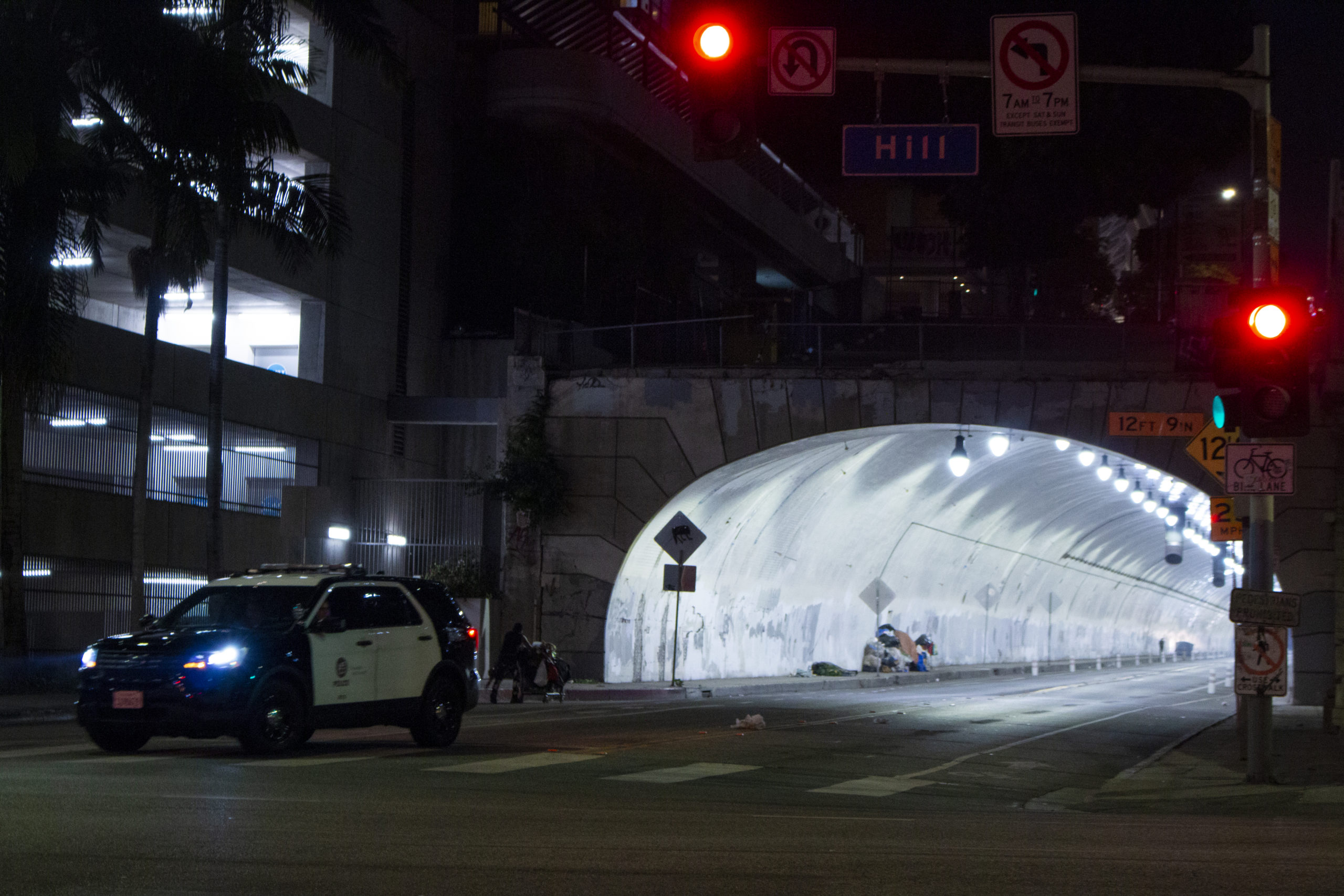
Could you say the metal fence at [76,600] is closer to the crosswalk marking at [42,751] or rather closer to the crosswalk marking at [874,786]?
the crosswalk marking at [42,751]

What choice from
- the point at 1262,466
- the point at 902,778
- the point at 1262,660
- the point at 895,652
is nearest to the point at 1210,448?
the point at 1262,466

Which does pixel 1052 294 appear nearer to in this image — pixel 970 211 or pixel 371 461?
pixel 970 211

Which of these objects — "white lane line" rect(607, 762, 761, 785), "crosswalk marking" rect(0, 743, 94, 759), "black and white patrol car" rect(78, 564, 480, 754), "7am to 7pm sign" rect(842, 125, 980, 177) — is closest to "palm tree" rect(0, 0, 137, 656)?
"black and white patrol car" rect(78, 564, 480, 754)

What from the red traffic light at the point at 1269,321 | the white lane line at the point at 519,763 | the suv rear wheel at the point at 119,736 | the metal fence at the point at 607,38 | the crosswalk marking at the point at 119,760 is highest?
the metal fence at the point at 607,38

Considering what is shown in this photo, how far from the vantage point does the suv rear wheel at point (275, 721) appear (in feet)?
45.2

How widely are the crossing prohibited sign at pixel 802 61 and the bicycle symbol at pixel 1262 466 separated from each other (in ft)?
17.0

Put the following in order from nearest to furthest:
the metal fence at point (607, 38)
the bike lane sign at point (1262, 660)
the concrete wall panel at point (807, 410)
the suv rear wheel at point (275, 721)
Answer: the suv rear wheel at point (275, 721) → the bike lane sign at point (1262, 660) → the concrete wall panel at point (807, 410) → the metal fence at point (607, 38)

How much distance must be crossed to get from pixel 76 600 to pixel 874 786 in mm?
18037

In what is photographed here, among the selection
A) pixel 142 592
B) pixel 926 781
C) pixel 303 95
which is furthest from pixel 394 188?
pixel 926 781

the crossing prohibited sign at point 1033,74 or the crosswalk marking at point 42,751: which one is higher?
the crossing prohibited sign at point 1033,74

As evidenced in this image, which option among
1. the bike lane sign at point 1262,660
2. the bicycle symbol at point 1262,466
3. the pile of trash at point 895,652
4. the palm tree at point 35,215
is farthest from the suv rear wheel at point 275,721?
the pile of trash at point 895,652

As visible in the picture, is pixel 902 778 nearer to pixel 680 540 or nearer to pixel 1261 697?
pixel 1261 697

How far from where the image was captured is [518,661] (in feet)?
86.3

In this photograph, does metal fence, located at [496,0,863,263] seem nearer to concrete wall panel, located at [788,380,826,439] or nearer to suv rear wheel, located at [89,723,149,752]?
concrete wall panel, located at [788,380,826,439]
